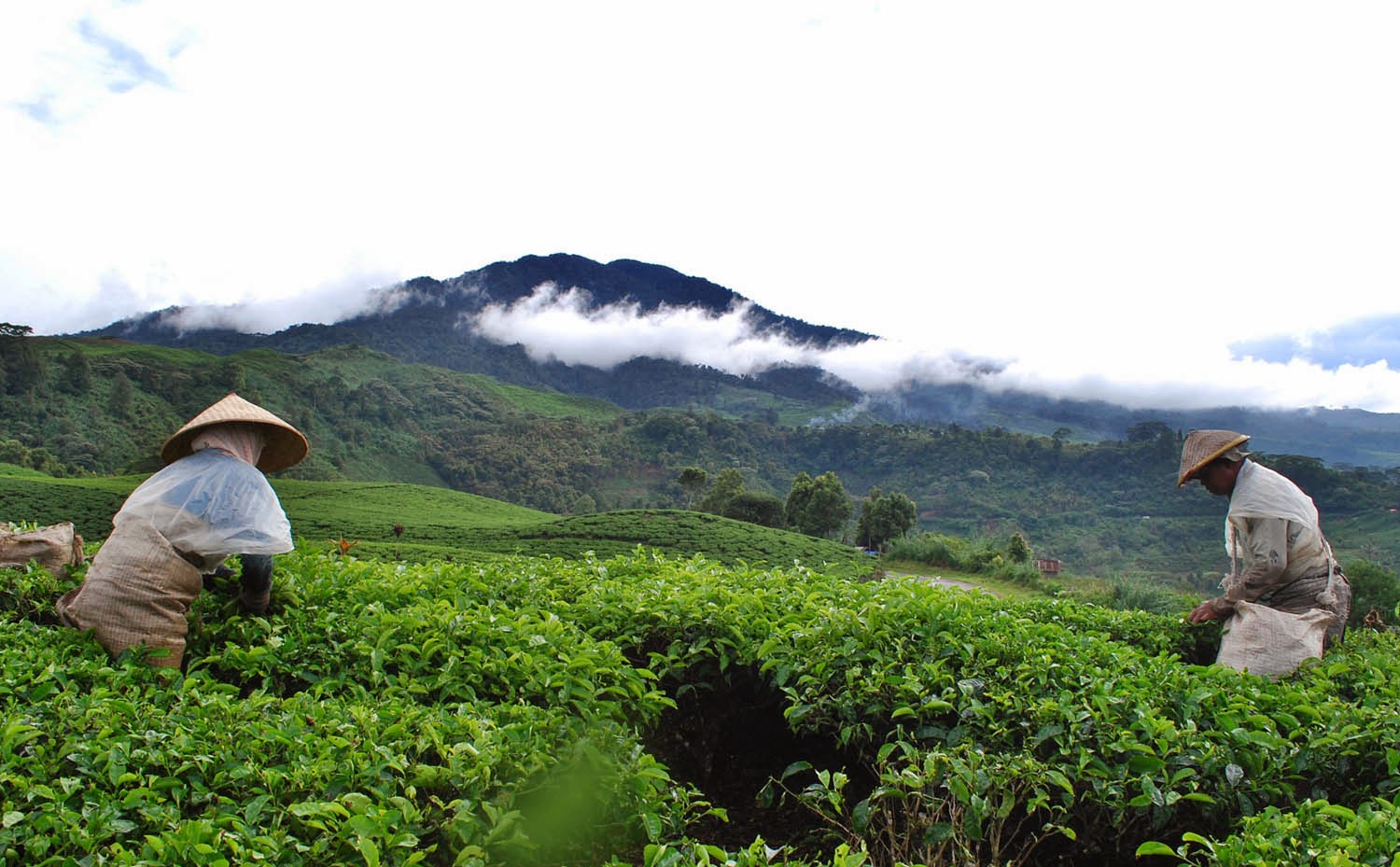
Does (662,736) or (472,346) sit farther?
(472,346)

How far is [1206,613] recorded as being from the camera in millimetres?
4363

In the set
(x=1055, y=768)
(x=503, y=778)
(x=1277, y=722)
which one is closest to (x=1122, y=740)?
(x=1055, y=768)

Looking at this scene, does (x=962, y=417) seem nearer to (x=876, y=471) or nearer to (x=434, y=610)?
(x=876, y=471)

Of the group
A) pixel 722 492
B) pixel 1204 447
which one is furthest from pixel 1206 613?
pixel 722 492

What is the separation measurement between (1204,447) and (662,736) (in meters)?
3.20

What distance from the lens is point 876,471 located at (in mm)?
99812

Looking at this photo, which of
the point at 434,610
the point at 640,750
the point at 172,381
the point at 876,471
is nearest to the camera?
the point at 640,750

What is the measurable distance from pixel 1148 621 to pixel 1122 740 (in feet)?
7.67

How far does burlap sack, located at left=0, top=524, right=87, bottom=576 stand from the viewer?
14.0ft

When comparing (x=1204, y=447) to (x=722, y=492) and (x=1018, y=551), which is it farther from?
(x=722, y=492)

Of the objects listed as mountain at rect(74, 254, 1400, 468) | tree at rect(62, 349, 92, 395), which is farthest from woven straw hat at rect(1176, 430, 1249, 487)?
mountain at rect(74, 254, 1400, 468)

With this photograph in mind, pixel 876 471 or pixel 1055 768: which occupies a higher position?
pixel 1055 768

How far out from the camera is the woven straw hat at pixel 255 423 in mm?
3699

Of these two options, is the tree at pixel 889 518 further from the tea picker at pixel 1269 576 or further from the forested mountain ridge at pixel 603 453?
the tea picker at pixel 1269 576
